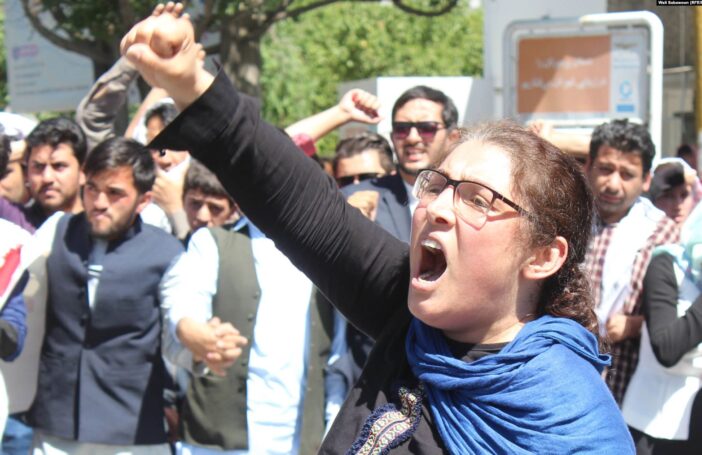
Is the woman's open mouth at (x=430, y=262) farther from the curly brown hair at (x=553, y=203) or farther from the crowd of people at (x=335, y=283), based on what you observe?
the curly brown hair at (x=553, y=203)

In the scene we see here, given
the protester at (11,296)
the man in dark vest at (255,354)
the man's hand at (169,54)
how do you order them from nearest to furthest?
the man's hand at (169,54) → the protester at (11,296) → the man in dark vest at (255,354)

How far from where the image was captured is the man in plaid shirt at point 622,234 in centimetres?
417

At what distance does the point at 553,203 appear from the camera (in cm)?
197

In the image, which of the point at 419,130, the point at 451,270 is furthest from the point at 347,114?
the point at 451,270

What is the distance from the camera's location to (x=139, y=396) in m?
4.08

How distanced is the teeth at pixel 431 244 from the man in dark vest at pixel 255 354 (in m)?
2.25

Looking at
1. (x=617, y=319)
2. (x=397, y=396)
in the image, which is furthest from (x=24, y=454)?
(x=397, y=396)

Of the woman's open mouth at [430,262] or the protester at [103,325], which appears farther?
the protester at [103,325]

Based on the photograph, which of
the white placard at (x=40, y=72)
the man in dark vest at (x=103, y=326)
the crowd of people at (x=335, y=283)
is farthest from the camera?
the white placard at (x=40, y=72)

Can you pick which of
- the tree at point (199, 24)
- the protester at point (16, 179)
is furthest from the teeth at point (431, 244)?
the tree at point (199, 24)

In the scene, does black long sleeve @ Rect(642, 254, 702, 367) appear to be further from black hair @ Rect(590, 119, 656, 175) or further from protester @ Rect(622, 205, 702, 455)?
black hair @ Rect(590, 119, 656, 175)

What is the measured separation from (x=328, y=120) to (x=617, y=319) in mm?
1419

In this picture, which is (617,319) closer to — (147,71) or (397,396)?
(397,396)

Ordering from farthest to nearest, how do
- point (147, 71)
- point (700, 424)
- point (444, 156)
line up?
point (700, 424) → point (444, 156) → point (147, 71)
